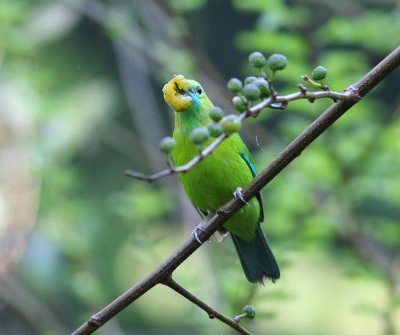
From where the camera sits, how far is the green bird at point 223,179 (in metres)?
2.62

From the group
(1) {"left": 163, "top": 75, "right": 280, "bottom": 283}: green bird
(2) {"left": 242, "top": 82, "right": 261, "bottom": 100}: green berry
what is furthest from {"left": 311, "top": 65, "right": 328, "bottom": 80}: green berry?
(1) {"left": 163, "top": 75, "right": 280, "bottom": 283}: green bird

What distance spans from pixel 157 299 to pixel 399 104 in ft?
16.1

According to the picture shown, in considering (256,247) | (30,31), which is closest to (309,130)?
(256,247)

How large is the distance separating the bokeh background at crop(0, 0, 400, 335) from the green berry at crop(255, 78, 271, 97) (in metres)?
1.40

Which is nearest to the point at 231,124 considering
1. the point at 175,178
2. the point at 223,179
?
the point at 223,179

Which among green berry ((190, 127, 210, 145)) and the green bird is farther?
the green bird

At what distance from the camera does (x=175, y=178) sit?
5.33 metres

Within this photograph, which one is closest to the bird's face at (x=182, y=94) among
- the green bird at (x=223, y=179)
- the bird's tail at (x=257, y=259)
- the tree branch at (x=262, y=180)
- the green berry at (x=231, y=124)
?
the green bird at (x=223, y=179)

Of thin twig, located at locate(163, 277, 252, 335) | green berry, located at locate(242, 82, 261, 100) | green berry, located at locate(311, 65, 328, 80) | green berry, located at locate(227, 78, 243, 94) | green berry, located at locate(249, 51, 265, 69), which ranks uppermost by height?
green berry, located at locate(311, 65, 328, 80)

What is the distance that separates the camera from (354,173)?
13.2ft

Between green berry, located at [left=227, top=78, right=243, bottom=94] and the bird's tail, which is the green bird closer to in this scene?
the bird's tail

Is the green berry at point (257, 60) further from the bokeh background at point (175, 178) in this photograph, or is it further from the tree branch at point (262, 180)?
the bokeh background at point (175, 178)

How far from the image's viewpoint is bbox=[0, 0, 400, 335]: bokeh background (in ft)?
12.9

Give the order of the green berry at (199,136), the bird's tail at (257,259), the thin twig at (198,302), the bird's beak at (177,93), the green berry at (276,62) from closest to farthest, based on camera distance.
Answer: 1. the green berry at (199,136)
2. the green berry at (276,62)
3. the thin twig at (198,302)
4. the bird's beak at (177,93)
5. the bird's tail at (257,259)
